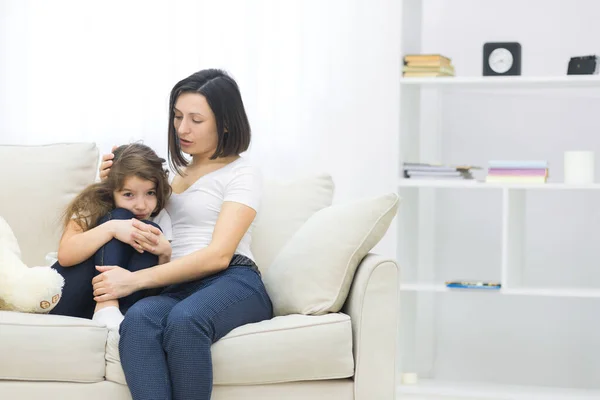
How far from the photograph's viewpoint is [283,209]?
274 centimetres

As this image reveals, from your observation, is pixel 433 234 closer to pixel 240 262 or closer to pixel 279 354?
pixel 240 262

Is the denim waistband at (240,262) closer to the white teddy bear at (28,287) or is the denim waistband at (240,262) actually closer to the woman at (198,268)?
the woman at (198,268)

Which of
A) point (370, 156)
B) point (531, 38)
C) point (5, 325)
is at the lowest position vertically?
point (5, 325)

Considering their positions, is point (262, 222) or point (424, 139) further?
point (424, 139)

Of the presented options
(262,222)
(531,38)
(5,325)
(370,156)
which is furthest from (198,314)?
(531,38)

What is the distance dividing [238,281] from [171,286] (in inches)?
7.9

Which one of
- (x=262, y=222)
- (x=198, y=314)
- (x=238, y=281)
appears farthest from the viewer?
(x=262, y=222)

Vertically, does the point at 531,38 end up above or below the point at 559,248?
above

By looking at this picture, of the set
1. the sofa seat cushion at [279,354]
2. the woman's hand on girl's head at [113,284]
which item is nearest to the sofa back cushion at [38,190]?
the woman's hand on girl's head at [113,284]

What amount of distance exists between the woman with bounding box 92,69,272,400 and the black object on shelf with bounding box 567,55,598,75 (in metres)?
1.26

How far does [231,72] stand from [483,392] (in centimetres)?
154

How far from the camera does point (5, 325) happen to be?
211 centimetres

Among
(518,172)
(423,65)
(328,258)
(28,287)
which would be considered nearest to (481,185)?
(518,172)

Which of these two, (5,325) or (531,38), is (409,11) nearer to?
(531,38)
